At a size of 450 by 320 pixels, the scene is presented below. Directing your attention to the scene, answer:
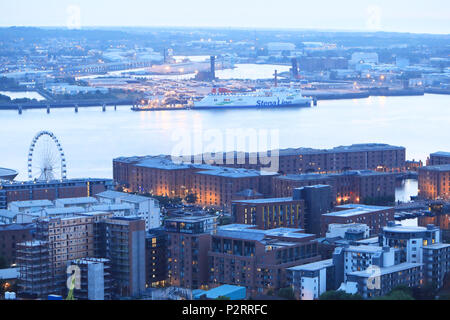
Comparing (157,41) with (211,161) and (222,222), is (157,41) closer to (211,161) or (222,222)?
(211,161)

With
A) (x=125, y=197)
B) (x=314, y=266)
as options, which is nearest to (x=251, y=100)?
(x=125, y=197)

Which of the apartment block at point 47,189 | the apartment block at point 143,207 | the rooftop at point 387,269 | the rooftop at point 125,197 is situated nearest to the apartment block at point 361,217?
the apartment block at point 143,207

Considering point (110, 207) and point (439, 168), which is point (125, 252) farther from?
point (439, 168)

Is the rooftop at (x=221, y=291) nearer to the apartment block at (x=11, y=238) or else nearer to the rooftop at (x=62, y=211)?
the apartment block at (x=11, y=238)

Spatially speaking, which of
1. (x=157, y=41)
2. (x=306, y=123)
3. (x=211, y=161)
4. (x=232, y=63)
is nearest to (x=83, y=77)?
(x=232, y=63)

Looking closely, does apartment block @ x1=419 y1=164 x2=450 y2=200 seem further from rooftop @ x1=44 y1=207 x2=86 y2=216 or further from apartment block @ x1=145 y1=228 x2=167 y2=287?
apartment block @ x1=145 y1=228 x2=167 y2=287
